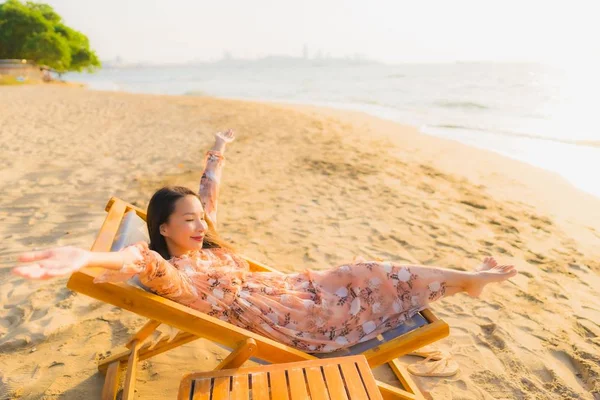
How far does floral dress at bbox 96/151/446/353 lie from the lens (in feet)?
7.77

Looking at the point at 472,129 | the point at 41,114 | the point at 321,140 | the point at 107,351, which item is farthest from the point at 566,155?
the point at 41,114

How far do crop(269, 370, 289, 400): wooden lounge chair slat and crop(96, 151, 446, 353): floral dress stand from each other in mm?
435

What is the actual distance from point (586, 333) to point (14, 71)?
35.8 m

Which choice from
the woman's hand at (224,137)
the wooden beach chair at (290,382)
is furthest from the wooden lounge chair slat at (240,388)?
the woman's hand at (224,137)

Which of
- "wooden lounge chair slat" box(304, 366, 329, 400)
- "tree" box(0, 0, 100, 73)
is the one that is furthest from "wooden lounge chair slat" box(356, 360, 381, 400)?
"tree" box(0, 0, 100, 73)

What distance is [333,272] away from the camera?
259cm

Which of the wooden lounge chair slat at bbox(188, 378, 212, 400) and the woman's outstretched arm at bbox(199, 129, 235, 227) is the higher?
the woman's outstretched arm at bbox(199, 129, 235, 227)

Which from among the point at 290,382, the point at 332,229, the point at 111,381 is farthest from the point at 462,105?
the point at 290,382

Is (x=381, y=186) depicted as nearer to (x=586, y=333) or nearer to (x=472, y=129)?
(x=586, y=333)

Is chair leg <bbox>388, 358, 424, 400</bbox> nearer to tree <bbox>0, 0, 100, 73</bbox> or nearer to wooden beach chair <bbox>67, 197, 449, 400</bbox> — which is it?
wooden beach chair <bbox>67, 197, 449, 400</bbox>

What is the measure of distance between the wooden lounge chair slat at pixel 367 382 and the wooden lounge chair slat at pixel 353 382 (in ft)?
0.05

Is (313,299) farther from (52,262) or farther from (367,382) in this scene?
(52,262)

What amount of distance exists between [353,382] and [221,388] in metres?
0.51

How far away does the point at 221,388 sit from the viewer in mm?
1842
